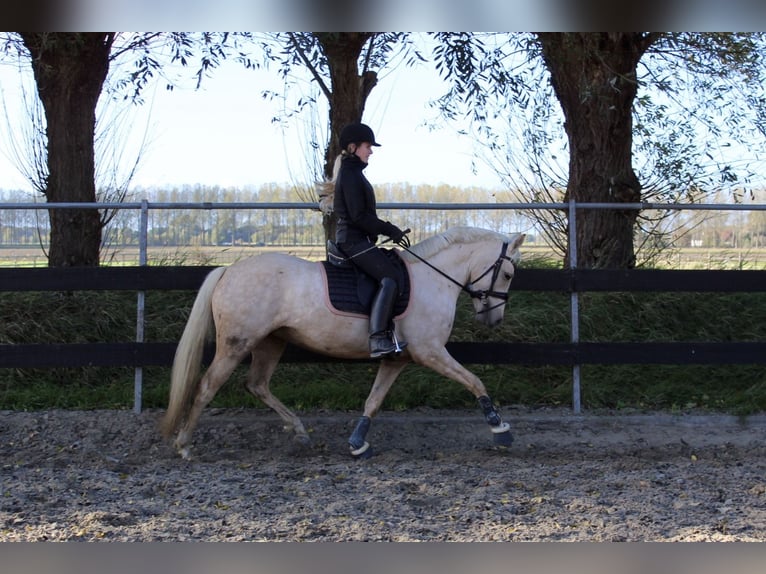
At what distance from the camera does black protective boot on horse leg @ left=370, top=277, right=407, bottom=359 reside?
6.23 m

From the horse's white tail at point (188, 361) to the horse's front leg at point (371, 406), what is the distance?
4.36ft

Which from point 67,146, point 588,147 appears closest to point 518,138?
point 588,147

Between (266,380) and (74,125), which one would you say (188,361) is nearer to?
(266,380)

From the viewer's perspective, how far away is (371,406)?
6.62 m

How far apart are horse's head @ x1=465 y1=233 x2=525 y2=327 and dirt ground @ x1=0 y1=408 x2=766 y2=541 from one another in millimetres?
1167

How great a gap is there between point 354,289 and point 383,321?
0.36 metres

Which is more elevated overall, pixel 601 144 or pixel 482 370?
pixel 601 144

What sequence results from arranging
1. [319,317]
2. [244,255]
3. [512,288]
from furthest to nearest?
[244,255] < [512,288] < [319,317]

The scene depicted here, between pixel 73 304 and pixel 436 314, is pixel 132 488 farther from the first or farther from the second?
pixel 73 304

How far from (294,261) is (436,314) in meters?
1.21

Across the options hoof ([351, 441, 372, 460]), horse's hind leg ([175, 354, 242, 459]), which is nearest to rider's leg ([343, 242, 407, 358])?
hoof ([351, 441, 372, 460])

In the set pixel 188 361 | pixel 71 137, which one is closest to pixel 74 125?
pixel 71 137

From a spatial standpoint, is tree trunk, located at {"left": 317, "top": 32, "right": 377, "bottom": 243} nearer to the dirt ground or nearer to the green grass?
the green grass

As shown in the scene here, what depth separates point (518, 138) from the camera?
10.6 meters
